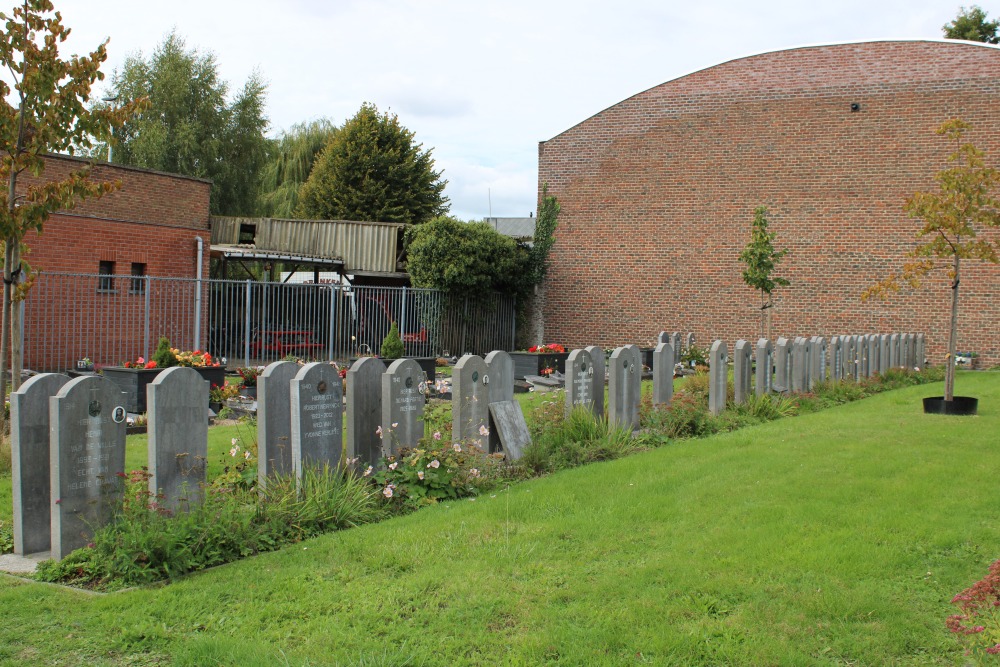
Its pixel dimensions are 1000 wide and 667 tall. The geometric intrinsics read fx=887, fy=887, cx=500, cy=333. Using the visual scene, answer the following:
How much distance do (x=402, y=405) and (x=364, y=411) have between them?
36 centimetres

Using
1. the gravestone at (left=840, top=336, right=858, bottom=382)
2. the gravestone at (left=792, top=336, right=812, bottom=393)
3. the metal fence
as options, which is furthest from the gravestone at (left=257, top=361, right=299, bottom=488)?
the gravestone at (left=840, top=336, right=858, bottom=382)

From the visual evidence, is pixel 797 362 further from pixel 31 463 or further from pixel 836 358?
pixel 31 463

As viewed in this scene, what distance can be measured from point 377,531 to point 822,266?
20422mm

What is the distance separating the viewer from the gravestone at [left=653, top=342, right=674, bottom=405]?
1157cm

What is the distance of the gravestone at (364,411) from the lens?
23.6ft

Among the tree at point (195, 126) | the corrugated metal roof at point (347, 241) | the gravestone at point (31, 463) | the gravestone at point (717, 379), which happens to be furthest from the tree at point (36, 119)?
the tree at point (195, 126)

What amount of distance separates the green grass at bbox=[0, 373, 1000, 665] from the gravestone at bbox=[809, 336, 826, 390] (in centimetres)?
784

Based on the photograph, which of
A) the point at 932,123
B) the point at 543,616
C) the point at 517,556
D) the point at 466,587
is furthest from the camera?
the point at 932,123

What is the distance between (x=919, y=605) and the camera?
4609mm

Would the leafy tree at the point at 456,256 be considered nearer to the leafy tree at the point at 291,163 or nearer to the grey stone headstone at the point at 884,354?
the grey stone headstone at the point at 884,354

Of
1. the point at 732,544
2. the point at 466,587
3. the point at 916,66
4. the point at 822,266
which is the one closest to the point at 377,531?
the point at 466,587

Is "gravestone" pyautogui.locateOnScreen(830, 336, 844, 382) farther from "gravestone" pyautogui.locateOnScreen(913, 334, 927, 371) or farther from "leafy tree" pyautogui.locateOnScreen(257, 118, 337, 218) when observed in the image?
"leafy tree" pyautogui.locateOnScreen(257, 118, 337, 218)

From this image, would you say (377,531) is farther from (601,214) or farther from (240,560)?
(601,214)

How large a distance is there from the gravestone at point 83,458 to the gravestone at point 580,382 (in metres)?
5.18
